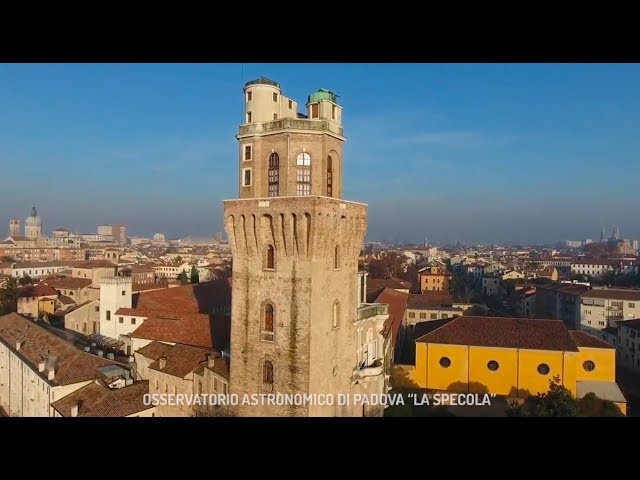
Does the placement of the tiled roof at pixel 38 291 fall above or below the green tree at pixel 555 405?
above

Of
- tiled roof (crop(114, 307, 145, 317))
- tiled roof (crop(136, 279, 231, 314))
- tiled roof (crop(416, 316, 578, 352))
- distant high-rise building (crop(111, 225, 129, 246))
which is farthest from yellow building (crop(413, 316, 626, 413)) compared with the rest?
distant high-rise building (crop(111, 225, 129, 246))

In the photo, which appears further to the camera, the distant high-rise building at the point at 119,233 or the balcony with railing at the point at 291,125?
the distant high-rise building at the point at 119,233

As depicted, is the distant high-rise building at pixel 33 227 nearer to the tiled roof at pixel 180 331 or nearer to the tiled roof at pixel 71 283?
the tiled roof at pixel 71 283

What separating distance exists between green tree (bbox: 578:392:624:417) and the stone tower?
11.3 meters

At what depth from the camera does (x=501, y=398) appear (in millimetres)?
22203

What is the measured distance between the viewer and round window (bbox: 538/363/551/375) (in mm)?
21844

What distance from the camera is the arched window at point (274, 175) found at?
14070 mm

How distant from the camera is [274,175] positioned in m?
14.1

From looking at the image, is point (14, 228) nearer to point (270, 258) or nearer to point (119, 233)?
point (119, 233)

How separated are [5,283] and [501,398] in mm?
40063

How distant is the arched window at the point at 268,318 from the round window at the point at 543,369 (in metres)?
14.6

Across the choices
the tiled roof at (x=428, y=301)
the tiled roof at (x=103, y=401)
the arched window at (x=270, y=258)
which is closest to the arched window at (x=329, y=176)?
the arched window at (x=270, y=258)

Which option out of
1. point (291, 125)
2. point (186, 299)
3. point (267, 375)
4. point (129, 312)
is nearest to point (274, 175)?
point (291, 125)
